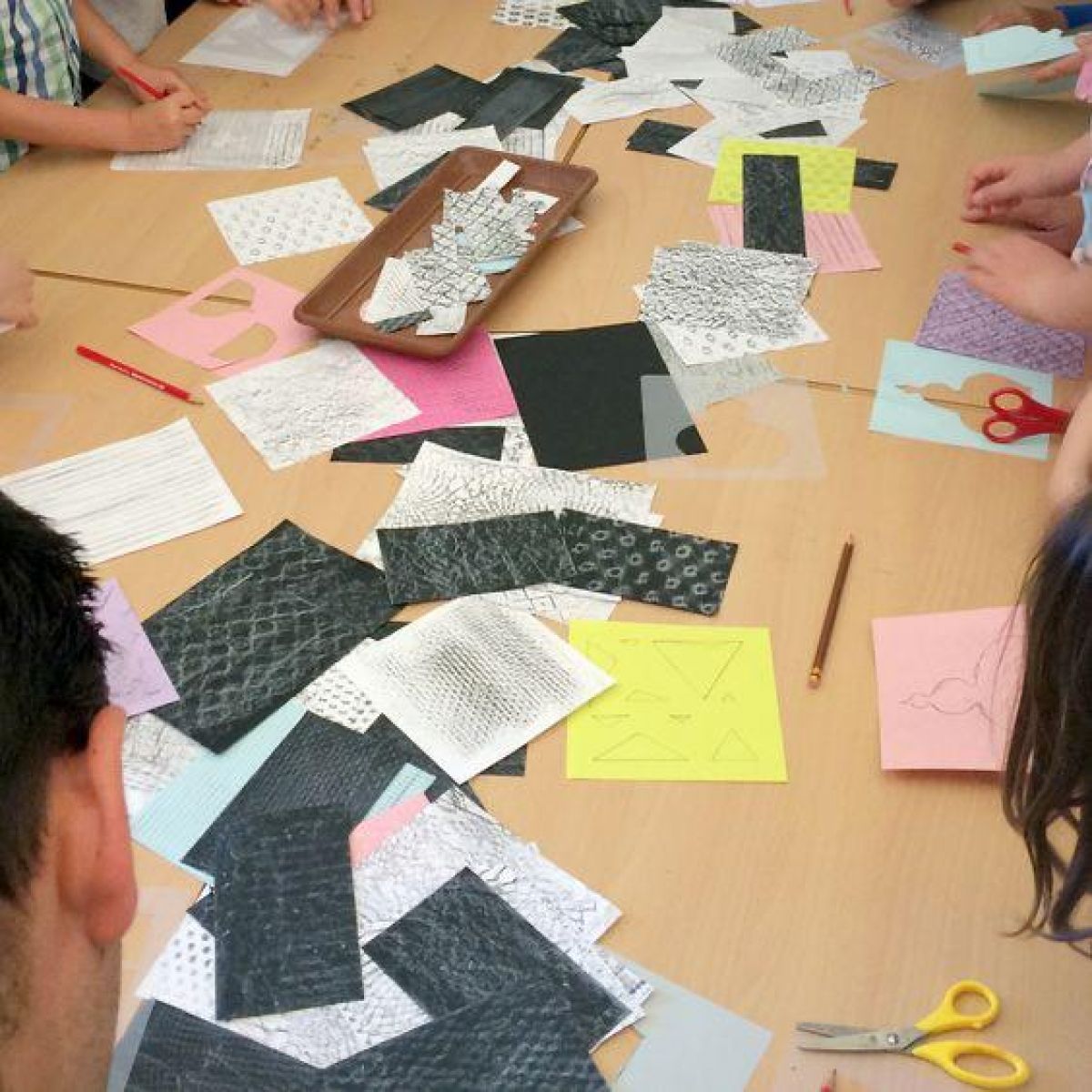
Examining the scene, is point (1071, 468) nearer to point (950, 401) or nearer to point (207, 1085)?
point (950, 401)

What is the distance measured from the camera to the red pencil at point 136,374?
1410 mm

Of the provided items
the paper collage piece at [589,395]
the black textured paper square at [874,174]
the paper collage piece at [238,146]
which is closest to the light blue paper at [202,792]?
the paper collage piece at [589,395]

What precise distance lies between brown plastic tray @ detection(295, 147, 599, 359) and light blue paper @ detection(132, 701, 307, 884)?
1.59 ft

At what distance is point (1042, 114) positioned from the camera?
184 centimetres

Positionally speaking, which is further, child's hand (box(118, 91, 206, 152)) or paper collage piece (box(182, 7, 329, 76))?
paper collage piece (box(182, 7, 329, 76))

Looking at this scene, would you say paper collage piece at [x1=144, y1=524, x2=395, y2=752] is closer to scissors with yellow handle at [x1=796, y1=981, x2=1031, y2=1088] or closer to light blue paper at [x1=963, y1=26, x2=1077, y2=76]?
scissors with yellow handle at [x1=796, y1=981, x2=1031, y2=1088]

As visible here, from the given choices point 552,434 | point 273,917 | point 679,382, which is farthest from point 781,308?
point 273,917

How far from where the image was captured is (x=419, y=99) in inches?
73.7

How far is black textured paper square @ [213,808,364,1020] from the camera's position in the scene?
0.93 m

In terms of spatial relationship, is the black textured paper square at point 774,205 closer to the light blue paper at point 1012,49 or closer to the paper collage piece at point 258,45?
the light blue paper at point 1012,49

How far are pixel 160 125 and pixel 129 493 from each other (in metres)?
0.69

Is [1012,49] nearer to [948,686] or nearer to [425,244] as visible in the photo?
[425,244]

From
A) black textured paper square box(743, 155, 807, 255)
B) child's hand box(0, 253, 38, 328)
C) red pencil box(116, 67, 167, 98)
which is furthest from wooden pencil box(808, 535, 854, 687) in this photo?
red pencil box(116, 67, 167, 98)

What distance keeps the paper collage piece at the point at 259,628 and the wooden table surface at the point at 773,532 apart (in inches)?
1.1
